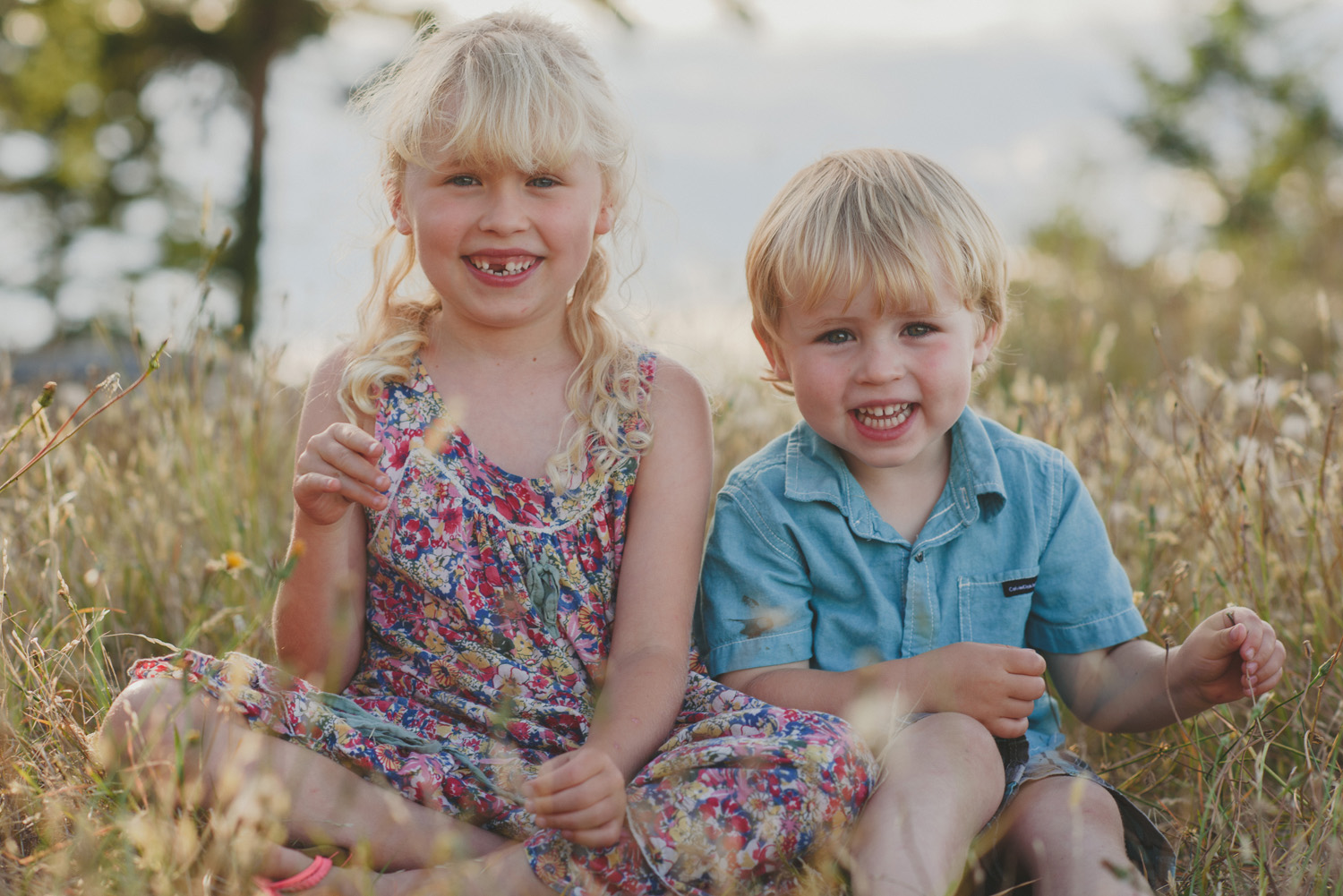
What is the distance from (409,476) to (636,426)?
413mm

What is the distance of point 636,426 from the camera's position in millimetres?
2047

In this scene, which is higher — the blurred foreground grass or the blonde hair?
the blonde hair

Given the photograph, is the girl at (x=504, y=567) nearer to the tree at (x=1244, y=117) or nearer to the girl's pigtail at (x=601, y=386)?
the girl's pigtail at (x=601, y=386)

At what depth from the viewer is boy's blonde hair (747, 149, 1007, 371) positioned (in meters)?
1.81

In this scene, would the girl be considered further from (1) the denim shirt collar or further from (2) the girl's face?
(1) the denim shirt collar

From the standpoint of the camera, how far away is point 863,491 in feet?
6.47

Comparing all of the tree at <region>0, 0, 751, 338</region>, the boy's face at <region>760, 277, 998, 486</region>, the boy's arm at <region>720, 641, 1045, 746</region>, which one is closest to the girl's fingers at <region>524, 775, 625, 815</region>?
the boy's arm at <region>720, 641, 1045, 746</region>

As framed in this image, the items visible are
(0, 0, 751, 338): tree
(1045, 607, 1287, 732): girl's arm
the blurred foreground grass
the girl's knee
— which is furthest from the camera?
(0, 0, 751, 338): tree

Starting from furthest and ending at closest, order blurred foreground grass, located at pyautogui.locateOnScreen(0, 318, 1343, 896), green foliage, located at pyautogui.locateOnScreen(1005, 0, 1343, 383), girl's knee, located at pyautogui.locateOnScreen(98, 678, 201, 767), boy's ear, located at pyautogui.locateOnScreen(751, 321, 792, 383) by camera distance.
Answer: green foliage, located at pyautogui.locateOnScreen(1005, 0, 1343, 383) < boy's ear, located at pyautogui.locateOnScreen(751, 321, 792, 383) < girl's knee, located at pyautogui.locateOnScreen(98, 678, 201, 767) < blurred foreground grass, located at pyautogui.locateOnScreen(0, 318, 1343, 896)

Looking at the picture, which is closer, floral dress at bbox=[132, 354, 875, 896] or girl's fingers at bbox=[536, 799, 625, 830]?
girl's fingers at bbox=[536, 799, 625, 830]

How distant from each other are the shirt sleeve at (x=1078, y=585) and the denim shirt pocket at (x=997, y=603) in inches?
1.8

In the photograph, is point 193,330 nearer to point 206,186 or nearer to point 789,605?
point 206,186

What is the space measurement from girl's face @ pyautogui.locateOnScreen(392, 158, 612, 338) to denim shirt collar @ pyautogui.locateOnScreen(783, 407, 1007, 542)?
1.74 feet

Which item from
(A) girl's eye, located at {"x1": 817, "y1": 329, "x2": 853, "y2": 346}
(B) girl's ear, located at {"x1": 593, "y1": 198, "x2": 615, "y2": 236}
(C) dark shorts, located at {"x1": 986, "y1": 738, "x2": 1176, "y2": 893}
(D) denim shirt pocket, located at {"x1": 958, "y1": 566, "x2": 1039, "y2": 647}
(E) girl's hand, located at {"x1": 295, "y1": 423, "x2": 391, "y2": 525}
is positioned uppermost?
(B) girl's ear, located at {"x1": 593, "y1": 198, "x2": 615, "y2": 236}
